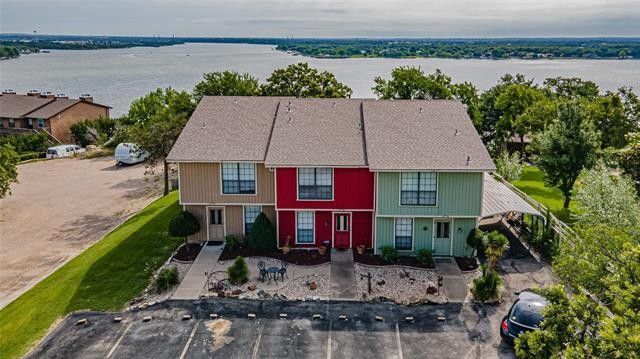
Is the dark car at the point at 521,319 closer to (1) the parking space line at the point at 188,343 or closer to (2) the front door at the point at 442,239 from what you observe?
(2) the front door at the point at 442,239

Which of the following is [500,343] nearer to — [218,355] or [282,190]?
[218,355]

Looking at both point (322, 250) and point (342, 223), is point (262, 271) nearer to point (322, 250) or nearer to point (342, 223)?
point (322, 250)

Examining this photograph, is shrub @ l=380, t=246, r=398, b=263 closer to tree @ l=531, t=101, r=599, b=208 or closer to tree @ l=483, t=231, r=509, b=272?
tree @ l=483, t=231, r=509, b=272

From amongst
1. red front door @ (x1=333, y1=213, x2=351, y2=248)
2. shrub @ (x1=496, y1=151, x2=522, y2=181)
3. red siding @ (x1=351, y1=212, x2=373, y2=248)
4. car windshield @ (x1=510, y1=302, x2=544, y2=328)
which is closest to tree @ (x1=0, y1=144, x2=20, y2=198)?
red front door @ (x1=333, y1=213, x2=351, y2=248)

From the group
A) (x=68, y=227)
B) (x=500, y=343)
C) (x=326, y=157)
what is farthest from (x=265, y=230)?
(x=68, y=227)

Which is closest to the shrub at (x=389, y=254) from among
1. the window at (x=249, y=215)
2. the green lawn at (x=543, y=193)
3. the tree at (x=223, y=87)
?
the window at (x=249, y=215)

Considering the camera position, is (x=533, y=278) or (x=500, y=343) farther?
(x=533, y=278)
